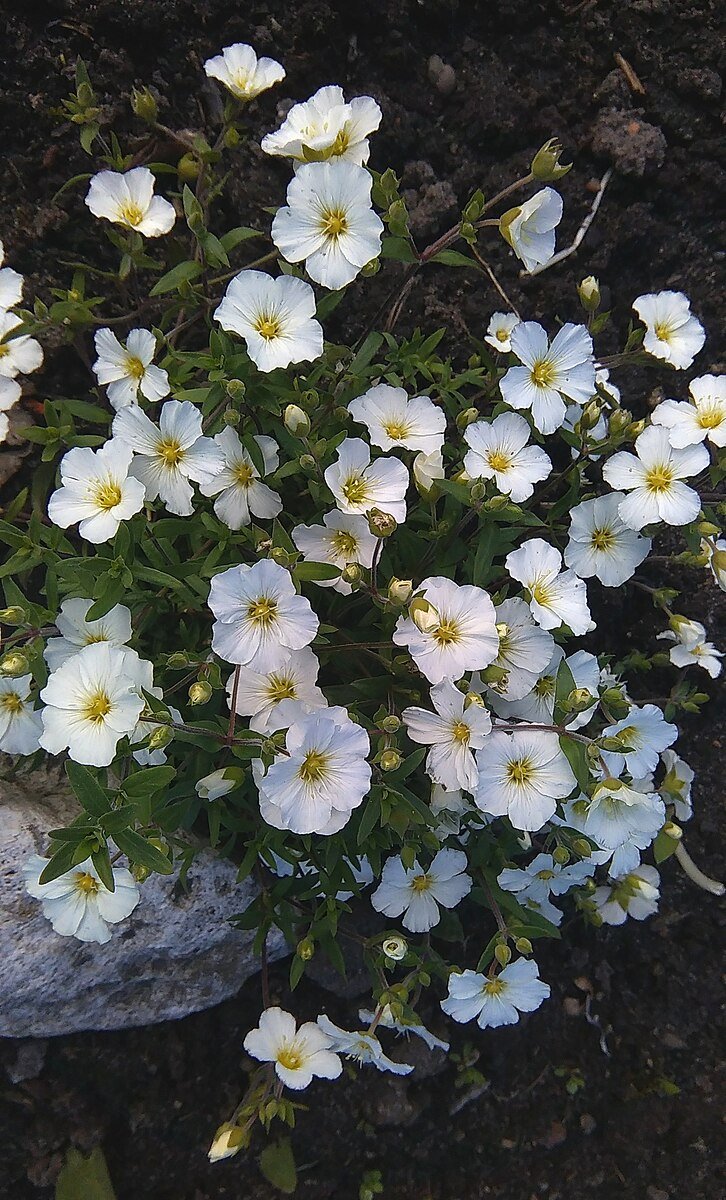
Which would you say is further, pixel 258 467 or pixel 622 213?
pixel 622 213

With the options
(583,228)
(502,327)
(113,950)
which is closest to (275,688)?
(113,950)

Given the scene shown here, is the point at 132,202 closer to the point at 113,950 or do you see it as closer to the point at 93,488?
the point at 93,488

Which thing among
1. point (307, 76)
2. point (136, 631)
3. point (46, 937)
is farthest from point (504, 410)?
point (46, 937)

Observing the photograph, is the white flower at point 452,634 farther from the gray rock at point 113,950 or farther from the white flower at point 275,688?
the gray rock at point 113,950

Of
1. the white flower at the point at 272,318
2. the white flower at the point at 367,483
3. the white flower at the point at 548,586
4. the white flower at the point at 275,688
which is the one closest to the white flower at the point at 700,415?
the white flower at the point at 548,586

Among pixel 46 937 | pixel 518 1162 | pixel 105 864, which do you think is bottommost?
pixel 518 1162

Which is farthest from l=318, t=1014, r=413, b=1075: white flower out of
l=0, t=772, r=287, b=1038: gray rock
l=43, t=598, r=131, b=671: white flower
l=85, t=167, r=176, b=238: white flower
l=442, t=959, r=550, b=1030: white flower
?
l=85, t=167, r=176, b=238: white flower

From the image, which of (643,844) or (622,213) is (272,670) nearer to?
(643,844)
